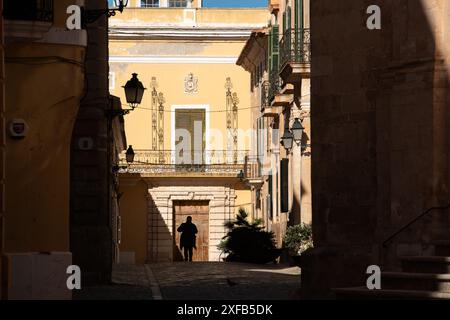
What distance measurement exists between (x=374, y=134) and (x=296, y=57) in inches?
648

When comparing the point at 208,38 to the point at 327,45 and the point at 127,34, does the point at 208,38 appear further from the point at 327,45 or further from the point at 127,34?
the point at 327,45

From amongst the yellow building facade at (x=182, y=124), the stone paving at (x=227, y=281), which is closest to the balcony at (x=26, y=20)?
the stone paving at (x=227, y=281)

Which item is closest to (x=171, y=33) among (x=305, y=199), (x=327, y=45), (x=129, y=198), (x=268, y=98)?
(x=129, y=198)

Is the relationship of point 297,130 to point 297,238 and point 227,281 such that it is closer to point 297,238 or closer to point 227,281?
point 297,238

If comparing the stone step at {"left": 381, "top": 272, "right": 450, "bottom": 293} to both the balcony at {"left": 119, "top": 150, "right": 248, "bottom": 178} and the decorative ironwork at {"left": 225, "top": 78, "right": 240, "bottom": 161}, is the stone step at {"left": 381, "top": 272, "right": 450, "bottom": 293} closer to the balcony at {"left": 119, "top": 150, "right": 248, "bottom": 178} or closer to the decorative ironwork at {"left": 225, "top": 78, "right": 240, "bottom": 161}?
the balcony at {"left": 119, "top": 150, "right": 248, "bottom": 178}

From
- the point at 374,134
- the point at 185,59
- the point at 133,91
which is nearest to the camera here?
the point at 374,134

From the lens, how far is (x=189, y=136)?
193ft

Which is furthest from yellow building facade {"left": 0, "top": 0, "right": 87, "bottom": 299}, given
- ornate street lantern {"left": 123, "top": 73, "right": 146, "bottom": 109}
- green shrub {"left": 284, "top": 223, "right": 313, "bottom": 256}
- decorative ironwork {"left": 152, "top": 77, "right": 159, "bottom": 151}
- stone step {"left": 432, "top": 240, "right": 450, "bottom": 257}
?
decorative ironwork {"left": 152, "top": 77, "right": 159, "bottom": 151}

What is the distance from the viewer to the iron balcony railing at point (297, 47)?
118ft

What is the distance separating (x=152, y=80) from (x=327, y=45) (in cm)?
3844

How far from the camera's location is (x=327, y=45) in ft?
66.3

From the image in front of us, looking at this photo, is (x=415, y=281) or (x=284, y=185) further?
(x=284, y=185)

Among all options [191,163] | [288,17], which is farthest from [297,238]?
[191,163]

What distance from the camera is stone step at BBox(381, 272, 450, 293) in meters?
16.6
